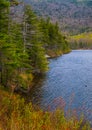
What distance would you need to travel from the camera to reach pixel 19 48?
4119 centimetres

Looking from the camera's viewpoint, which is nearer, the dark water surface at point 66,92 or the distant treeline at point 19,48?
the distant treeline at point 19,48

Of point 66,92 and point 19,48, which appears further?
point 19,48

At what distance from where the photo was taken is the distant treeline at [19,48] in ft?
101

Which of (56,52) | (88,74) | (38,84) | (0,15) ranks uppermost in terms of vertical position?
(0,15)

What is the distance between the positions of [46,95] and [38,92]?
1.94 m

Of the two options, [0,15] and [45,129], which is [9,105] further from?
[0,15]

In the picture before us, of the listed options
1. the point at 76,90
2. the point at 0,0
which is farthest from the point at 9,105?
the point at 76,90

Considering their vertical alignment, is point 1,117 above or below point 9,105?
above

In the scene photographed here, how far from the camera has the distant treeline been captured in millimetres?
30781

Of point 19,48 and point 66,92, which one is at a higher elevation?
point 19,48

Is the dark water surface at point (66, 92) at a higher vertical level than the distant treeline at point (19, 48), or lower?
lower

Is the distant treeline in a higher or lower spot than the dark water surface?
higher

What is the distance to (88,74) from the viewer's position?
58.5 m

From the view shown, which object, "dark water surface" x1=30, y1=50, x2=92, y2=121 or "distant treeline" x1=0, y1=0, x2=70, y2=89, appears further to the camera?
"dark water surface" x1=30, y1=50, x2=92, y2=121
